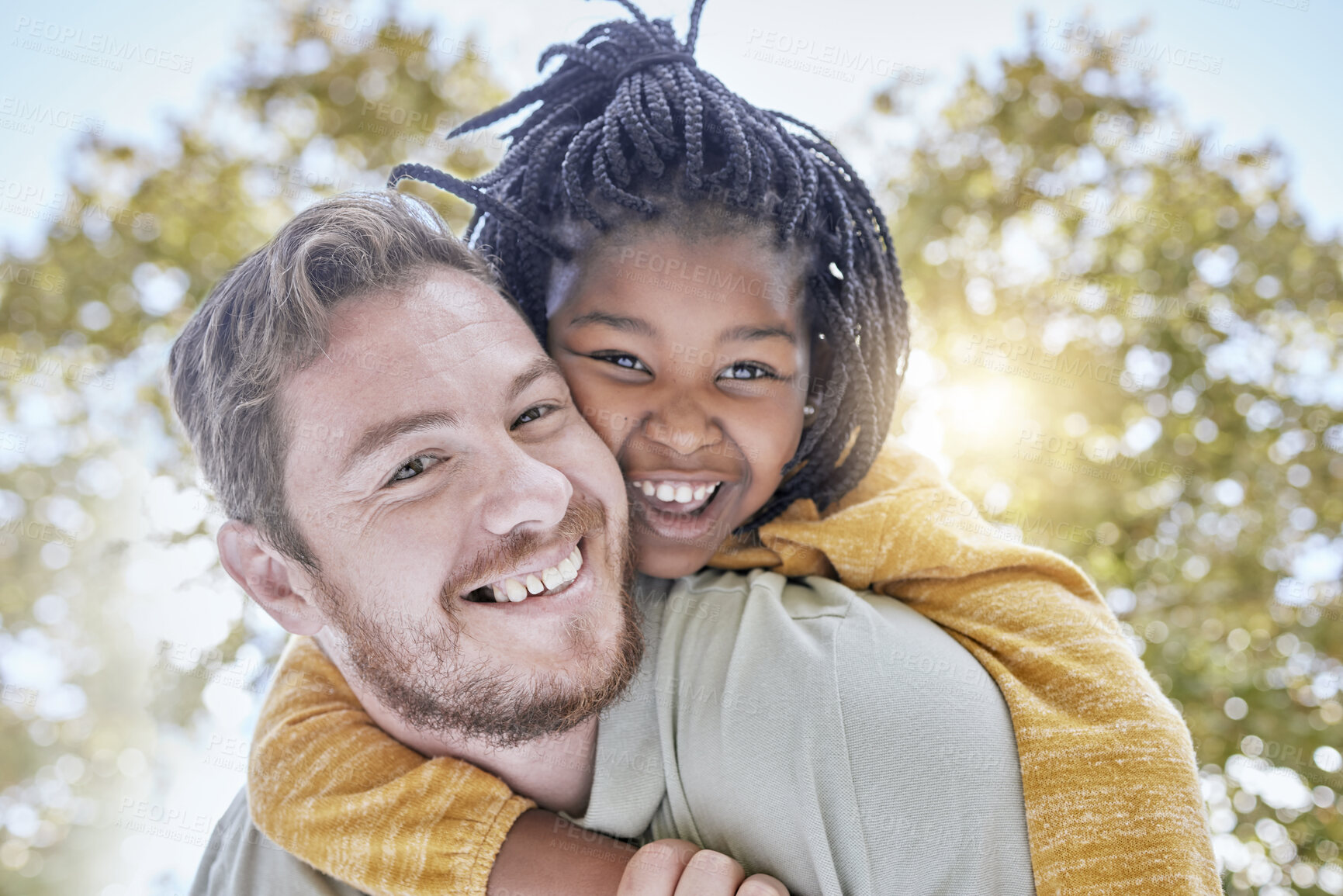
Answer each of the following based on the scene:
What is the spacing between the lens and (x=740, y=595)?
183cm

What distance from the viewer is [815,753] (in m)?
1.47

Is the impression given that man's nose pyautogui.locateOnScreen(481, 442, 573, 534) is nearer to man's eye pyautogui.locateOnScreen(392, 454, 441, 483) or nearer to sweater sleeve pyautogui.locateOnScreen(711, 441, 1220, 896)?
man's eye pyautogui.locateOnScreen(392, 454, 441, 483)

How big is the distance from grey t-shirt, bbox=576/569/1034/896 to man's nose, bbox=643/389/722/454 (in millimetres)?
321

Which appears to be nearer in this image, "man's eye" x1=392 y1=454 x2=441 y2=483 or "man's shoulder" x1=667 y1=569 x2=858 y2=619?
"man's eye" x1=392 y1=454 x2=441 y2=483

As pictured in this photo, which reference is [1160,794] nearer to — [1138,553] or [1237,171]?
[1138,553]

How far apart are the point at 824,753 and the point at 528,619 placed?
0.54 metres

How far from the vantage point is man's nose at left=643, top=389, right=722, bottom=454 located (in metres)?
1.82

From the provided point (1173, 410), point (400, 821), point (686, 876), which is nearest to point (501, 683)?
point (400, 821)

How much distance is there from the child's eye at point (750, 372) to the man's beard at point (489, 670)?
450 millimetres

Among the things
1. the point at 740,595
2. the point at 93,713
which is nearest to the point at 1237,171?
the point at 740,595

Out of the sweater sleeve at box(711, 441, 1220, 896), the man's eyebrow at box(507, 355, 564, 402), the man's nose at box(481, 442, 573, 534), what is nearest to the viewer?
the sweater sleeve at box(711, 441, 1220, 896)

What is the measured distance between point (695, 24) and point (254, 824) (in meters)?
1.93

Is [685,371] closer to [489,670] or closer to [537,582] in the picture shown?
[537,582]

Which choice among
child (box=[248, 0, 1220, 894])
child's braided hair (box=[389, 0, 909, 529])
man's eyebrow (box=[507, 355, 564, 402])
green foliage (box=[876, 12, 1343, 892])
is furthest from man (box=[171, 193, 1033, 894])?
green foliage (box=[876, 12, 1343, 892])
